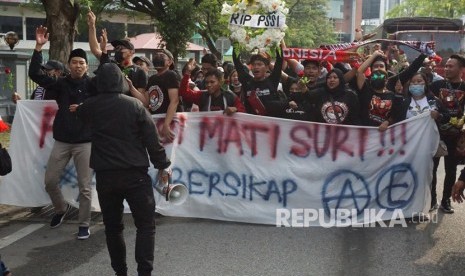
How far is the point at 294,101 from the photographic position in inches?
250

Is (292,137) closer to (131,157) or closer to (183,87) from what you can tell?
(183,87)

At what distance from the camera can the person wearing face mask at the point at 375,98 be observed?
598 cm

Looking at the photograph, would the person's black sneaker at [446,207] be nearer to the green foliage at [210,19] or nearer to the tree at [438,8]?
the green foliage at [210,19]

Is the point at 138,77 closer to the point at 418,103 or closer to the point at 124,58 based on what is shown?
the point at 124,58

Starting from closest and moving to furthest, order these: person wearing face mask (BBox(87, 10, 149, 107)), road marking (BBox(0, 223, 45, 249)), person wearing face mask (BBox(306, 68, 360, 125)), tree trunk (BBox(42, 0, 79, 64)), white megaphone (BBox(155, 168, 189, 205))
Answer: white megaphone (BBox(155, 168, 189, 205))
road marking (BBox(0, 223, 45, 249))
person wearing face mask (BBox(87, 10, 149, 107))
person wearing face mask (BBox(306, 68, 360, 125))
tree trunk (BBox(42, 0, 79, 64))

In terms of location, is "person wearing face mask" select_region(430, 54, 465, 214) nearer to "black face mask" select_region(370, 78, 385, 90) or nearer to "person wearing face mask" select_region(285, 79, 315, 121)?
"black face mask" select_region(370, 78, 385, 90)

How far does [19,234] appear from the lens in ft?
18.8

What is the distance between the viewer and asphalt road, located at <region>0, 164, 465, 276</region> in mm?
4656

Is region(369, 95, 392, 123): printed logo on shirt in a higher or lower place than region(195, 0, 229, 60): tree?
lower

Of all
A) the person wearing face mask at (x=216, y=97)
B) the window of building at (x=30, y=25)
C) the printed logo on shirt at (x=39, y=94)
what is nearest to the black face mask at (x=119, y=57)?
the person wearing face mask at (x=216, y=97)

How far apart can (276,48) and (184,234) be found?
2.25 meters

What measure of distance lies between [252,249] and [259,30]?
2449 millimetres

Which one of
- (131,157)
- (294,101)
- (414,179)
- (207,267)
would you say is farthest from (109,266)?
(414,179)

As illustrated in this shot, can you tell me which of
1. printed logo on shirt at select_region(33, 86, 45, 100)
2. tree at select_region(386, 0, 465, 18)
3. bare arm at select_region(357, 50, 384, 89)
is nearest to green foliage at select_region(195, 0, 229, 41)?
tree at select_region(386, 0, 465, 18)
